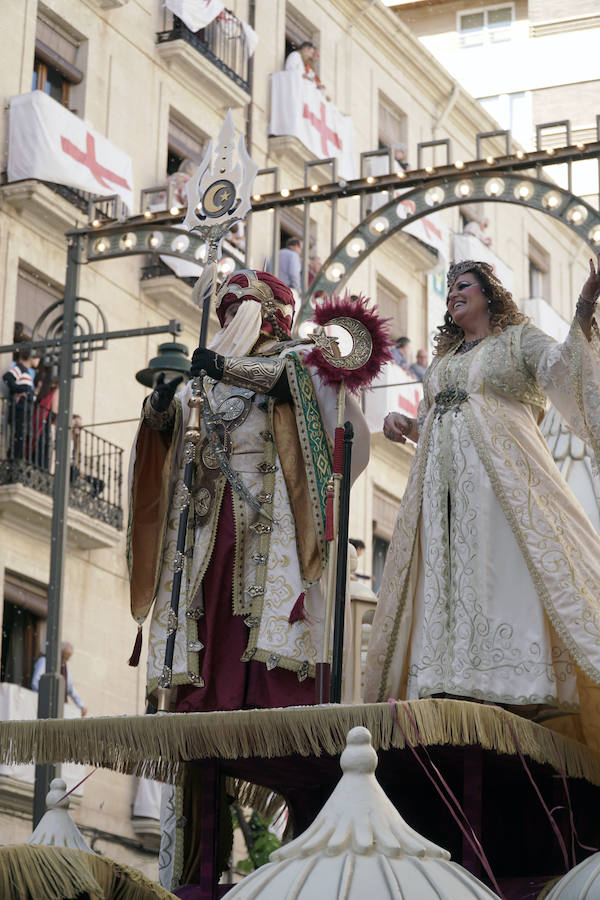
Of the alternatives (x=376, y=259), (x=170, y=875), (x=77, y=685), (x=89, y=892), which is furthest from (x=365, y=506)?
(x=89, y=892)

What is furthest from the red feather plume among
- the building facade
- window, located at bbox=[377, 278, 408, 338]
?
window, located at bbox=[377, 278, 408, 338]

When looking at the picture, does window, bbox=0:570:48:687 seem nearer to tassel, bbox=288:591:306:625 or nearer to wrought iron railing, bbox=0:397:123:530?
wrought iron railing, bbox=0:397:123:530

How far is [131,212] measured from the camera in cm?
2128

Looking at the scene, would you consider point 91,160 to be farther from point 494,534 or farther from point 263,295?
point 494,534

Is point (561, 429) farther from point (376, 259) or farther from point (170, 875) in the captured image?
point (376, 259)

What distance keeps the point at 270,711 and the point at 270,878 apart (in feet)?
7.57

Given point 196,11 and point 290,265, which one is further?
point 196,11

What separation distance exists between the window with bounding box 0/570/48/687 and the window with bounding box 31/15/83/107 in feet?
18.1

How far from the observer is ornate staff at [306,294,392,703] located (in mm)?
6957

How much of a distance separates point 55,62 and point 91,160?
1.58 meters

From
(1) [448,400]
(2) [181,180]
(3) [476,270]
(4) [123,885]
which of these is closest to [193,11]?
(2) [181,180]

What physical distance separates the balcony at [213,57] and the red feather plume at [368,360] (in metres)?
15.9

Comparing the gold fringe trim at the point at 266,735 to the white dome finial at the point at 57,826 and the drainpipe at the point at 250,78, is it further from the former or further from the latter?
the drainpipe at the point at 250,78

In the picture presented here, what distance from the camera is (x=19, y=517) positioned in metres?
19.1
